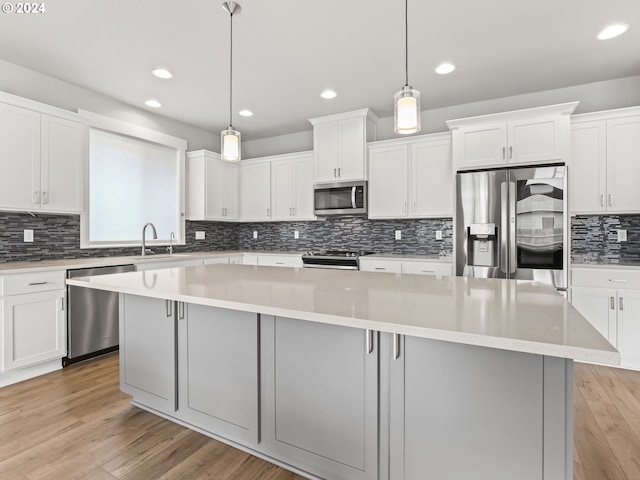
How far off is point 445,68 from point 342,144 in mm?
1476

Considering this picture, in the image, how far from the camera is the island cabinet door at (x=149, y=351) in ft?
6.54

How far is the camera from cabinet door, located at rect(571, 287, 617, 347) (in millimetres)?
2947

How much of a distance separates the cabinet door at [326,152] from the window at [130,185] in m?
1.83

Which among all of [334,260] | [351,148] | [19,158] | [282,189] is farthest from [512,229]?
[19,158]

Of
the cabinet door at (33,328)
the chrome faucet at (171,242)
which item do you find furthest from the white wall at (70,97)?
the cabinet door at (33,328)

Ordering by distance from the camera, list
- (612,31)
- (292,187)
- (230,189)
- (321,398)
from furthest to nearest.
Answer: (230,189) → (292,187) → (612,31) → (321,398)

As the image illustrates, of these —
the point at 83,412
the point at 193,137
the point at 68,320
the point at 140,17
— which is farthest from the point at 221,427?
the point at 193,137

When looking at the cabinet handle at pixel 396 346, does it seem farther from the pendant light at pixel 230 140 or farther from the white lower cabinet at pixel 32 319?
the white lower cabinet at pixel 32 319

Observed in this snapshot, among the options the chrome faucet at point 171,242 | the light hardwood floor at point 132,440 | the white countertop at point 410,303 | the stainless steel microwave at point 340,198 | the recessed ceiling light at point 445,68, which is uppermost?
the recessed ceiling light at point 445,68

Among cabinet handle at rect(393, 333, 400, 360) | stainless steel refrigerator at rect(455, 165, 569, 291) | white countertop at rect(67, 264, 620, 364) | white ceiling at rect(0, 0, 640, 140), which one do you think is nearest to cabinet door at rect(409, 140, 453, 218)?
stainless steel refrigerator at rect(455, 165, 569, 291)

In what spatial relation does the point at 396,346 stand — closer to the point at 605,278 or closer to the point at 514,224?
the point at 514,224

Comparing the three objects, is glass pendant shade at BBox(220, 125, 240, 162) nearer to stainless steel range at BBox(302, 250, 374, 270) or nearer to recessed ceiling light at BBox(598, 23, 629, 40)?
stainless steel range at BBox(302, 250, 374, 270)

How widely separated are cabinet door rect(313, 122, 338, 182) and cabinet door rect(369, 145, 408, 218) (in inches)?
18.3

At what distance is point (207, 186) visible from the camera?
4.70 metres
